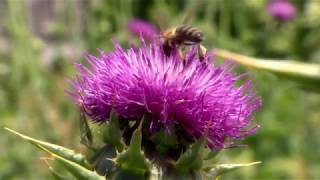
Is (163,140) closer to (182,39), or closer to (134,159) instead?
(134,159)

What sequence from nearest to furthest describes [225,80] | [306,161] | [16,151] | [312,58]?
[225,80] < [16,151] < [306,161] < [312,58]

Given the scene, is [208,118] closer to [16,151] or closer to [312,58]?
[16,151]

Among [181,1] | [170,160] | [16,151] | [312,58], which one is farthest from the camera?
[312,58]

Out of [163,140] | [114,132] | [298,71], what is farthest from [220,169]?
[298,71]

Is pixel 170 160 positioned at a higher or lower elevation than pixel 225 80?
lower

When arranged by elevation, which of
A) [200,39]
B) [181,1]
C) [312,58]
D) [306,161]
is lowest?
[306,161]

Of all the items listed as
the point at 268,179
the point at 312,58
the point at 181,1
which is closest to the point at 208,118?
the point at 268,179
